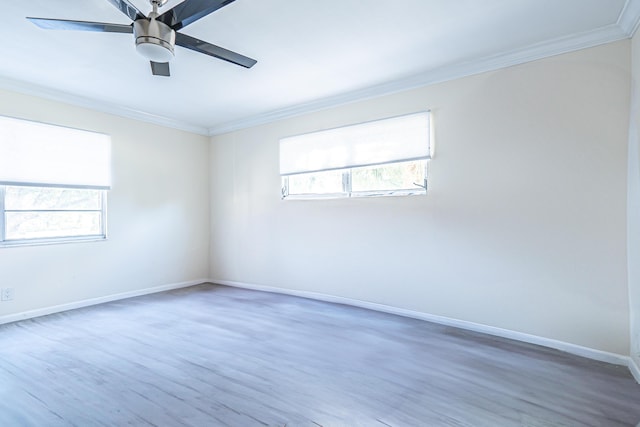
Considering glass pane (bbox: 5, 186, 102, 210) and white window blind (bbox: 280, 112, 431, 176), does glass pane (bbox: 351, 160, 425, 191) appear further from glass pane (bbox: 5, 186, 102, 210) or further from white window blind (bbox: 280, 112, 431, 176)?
glass pane (bbox: 5, 186, 102, 210)

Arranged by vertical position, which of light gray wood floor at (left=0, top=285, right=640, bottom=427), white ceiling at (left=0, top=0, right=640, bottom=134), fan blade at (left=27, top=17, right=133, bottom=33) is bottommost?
light gray wood floor at (left=0, top=285, right=640, bottom=427)

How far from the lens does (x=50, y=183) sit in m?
3.61

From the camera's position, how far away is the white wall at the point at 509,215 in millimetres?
2486

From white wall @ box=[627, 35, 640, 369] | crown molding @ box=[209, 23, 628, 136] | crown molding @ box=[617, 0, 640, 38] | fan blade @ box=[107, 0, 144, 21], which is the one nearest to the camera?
fan blade @ box=[107, 0, 144, 21]

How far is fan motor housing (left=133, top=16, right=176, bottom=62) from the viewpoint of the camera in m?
1.93

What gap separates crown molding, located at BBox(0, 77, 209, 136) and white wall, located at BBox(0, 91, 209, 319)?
61mm

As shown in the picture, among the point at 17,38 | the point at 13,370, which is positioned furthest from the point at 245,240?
the point at 17,38

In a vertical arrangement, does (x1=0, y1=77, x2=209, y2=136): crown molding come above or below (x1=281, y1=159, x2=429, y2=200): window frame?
above

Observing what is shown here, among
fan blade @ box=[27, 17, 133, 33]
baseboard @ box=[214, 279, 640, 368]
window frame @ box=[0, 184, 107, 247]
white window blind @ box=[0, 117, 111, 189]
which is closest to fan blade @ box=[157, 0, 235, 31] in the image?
fan blade @ box=[27, 17, 133, 33]

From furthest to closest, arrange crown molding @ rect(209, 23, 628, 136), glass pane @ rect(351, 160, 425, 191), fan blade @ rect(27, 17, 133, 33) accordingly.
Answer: glass pane @ rect(351, 160, 425, 191) → crown molding @ rect(209, 23, 628, 136) → fan blade @ rect(27, 17, 133, 33)

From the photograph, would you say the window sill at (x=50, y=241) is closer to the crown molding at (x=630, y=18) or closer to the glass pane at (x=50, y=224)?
the glass pane at (x=50, y=224)

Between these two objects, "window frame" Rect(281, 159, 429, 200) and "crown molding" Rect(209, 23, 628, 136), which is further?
"window frame" Rect(281, 159, 429, 200)

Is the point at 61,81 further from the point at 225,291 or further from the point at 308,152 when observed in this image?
the point at 225,291

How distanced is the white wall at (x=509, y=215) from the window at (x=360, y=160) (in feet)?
0.43
